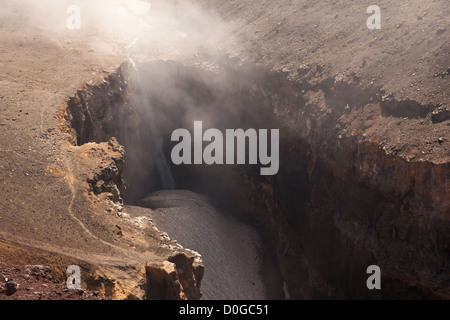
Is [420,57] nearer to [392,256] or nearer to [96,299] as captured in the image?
[392,256]

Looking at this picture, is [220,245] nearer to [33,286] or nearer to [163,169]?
[163,169]

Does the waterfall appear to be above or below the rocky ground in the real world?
above

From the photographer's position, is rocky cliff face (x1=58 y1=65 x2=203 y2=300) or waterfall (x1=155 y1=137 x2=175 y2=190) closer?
rocky cliff face (x1=58 y1=65 x2=203 y2=300)

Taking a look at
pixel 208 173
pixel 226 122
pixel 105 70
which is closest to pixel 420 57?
pixel 226 122

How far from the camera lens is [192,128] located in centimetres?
4034

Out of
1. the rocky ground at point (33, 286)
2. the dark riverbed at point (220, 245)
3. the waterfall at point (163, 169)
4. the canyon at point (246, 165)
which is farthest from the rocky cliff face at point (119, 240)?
the waterfall at point (163, 169)

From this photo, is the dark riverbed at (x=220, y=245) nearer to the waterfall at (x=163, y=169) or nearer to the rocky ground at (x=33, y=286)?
the waterfall at (x=163, y=169)

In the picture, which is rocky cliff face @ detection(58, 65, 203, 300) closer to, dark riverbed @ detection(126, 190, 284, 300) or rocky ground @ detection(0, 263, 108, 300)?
rocky ground @ detection(0, 263, 108, 300)

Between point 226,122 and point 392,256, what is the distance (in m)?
17.8

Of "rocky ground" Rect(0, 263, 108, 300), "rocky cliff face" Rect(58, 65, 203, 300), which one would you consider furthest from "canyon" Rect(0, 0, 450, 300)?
"rocky ground" Rect(0, 263, 108, 300)

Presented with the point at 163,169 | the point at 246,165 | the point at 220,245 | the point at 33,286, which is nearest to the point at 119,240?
the point at 33,286

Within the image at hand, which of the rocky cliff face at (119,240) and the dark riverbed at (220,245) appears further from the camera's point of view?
the dark riverbed at (220,245)

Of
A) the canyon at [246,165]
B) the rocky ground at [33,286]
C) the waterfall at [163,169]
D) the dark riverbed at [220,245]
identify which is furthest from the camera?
the waterfall at [163,169]

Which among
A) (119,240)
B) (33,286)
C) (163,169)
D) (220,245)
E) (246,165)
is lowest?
(220,245)
